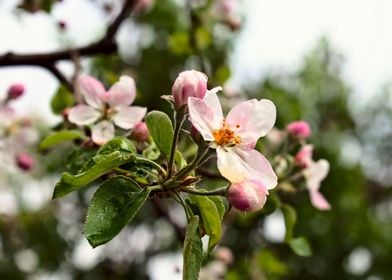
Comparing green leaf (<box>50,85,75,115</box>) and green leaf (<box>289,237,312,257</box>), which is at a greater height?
green leaf (<box>50,85,75,115</box>)

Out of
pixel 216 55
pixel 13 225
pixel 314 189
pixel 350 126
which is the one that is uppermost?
pixel 314 189


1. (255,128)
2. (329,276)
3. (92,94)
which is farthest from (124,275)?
(255,128)

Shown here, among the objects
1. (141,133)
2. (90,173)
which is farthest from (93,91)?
(90,173)

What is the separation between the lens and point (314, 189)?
4.46 ft

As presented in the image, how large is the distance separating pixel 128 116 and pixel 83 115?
0.08 m

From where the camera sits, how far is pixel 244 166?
83cm

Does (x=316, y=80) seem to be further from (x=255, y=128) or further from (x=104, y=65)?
(x=255, y=128)

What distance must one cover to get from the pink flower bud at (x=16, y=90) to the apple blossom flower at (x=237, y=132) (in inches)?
27.8

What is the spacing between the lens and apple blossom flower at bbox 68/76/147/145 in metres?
1.13

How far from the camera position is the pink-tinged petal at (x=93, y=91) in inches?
45.8

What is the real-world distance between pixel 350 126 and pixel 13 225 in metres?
2.89

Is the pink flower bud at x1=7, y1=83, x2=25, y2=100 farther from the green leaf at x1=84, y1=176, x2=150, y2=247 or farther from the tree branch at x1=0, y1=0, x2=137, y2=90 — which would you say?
the green leaf at x1=84, y1=176, x2=150, y2=247

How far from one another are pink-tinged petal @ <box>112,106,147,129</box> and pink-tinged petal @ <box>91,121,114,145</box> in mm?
14

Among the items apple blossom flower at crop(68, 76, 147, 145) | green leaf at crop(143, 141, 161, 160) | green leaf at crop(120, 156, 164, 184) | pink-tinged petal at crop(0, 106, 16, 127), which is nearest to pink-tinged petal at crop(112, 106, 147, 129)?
apple blossom flower at crop(68, 76, 147, 145)
